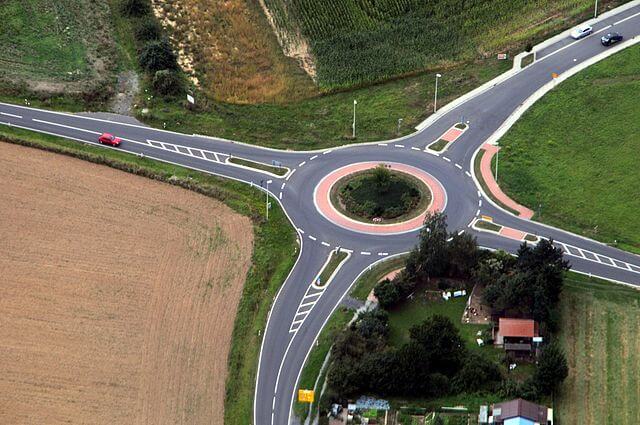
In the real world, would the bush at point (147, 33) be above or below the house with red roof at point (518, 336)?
above

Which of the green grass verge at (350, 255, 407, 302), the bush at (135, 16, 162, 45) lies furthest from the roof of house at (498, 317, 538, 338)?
the bush at (135, 16, 162, 45)

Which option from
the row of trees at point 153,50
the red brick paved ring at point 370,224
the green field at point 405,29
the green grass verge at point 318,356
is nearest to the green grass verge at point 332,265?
the red brick paved ring at point 370,224

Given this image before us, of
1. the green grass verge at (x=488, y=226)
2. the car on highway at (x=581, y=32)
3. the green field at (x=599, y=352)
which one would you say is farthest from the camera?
the car on highway at (x=581, y=32)

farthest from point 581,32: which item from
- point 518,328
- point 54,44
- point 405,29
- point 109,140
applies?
point 54,44

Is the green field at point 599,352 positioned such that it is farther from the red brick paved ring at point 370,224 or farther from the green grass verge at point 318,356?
the green grass verge at point 318,356

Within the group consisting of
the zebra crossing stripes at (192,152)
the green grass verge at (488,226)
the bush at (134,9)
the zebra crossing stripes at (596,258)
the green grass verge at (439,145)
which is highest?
the bush at (134,9)

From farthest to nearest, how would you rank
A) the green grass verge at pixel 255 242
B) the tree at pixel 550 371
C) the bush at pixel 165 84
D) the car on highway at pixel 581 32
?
the car on highway at pixel 581 32 → the bush at pixel 165 84 → the green grass verge at pixel 255 242 → the tree at pixel 550 371

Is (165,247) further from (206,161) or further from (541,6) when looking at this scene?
(541,6)

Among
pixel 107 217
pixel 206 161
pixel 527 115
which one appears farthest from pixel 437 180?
pixel 107 217
